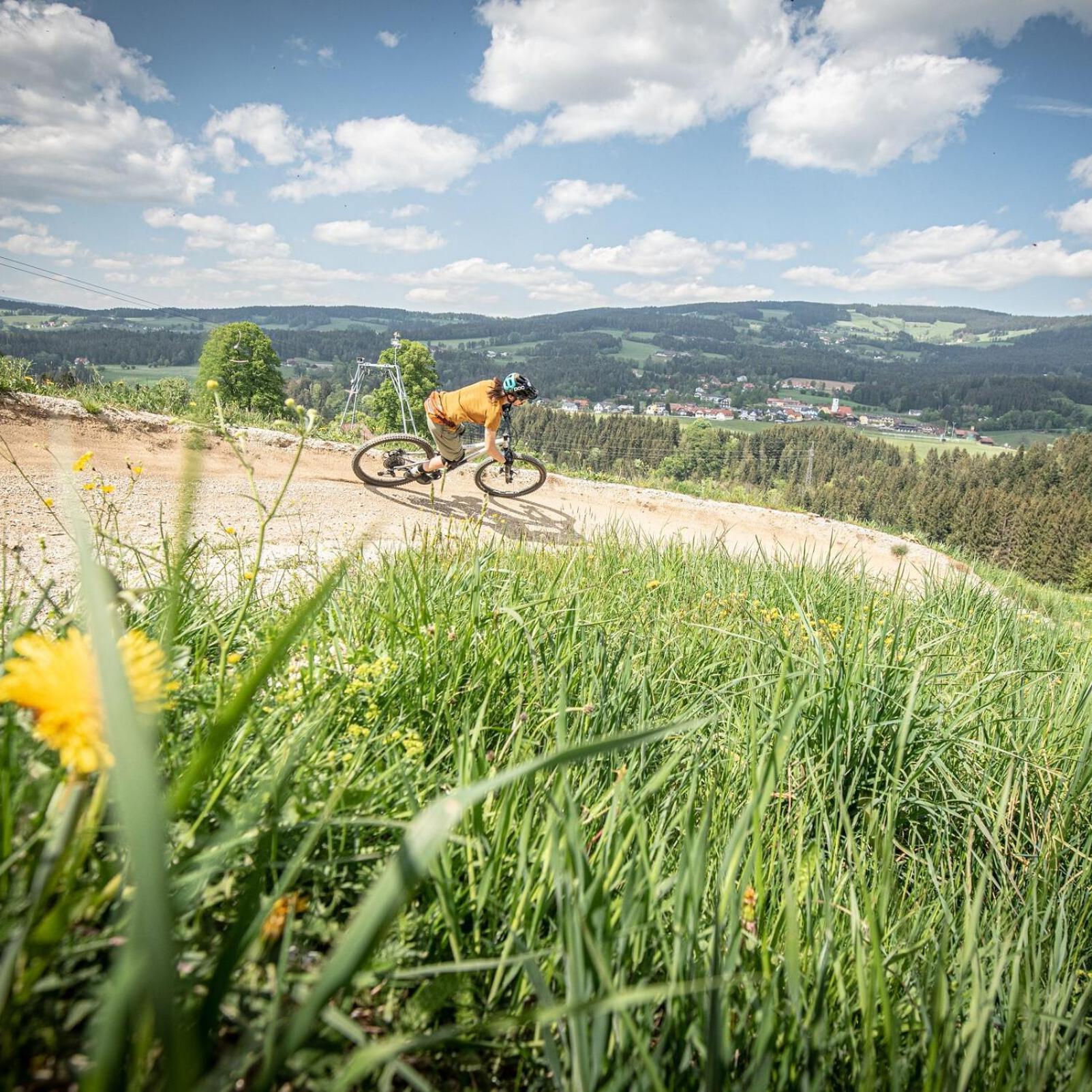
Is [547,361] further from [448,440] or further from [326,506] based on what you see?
[326,506]

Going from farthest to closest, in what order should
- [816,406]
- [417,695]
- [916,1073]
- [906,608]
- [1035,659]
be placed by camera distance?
[816,406]
[906,608]
[1035,659]
[417,695]
[916,1073]

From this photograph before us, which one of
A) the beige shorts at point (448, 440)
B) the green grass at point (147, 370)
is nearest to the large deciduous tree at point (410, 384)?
the green grass at point (147, 370)

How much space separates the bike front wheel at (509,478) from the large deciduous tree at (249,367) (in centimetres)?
3333

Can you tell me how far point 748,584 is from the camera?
425 cm

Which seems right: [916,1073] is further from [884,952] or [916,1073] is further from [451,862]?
[451,862]

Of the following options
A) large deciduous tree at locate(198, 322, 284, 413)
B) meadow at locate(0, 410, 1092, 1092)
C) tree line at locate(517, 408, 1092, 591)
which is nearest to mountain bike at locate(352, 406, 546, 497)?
meadow at locate(0, 410, 1092, 1092)

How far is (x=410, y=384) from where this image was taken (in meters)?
51.7

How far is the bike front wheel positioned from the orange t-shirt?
2.66ft

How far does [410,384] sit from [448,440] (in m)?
44.5

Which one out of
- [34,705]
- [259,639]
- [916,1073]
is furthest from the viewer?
[259,639]

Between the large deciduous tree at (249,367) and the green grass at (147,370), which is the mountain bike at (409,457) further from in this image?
the green grass at (147,370)

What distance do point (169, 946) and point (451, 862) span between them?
0.87 meters

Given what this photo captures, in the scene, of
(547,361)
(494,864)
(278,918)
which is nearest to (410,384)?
(494,864)

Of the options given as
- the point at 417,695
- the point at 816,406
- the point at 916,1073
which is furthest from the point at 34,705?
the point at 816,406
